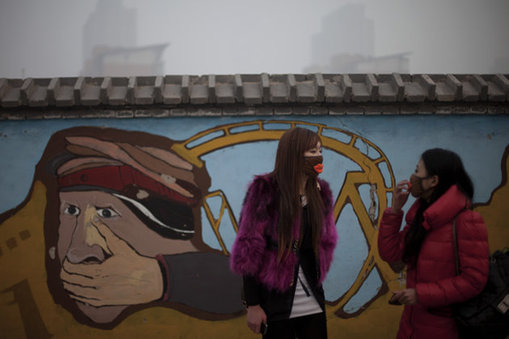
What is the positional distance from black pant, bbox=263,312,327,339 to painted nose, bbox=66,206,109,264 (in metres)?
2.43

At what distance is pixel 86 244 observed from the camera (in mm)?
4410

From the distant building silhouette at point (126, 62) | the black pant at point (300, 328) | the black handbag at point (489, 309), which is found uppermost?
the distant building silhouette at point (126, 62)

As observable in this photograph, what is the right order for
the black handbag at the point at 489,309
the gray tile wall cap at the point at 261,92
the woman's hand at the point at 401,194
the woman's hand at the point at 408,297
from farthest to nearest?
the gray tile wall cap at the point at 261,92
the woman's hand at the point at 401,194
the woman's hand at the point at 408,297
the black handbag at the point at 489,309

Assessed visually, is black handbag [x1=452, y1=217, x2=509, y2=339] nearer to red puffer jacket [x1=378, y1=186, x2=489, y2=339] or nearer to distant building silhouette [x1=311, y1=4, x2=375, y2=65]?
red puffer jacket [x1=378, y1=186, x2=489, y2=339]

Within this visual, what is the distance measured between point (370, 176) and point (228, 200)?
141cm

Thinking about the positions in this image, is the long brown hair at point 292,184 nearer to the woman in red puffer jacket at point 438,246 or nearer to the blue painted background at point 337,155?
the woman in red puffer jacket at point 438,246

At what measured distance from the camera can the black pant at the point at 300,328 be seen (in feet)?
8.11

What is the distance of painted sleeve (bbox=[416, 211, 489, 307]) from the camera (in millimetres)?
2289

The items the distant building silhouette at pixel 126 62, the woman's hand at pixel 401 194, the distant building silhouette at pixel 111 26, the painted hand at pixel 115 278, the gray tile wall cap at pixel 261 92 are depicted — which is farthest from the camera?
the distant building silhouette at pixel 111 26

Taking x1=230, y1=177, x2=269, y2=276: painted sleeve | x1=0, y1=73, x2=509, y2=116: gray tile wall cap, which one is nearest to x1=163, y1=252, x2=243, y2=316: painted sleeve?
x1=0, y1=73, x2=509, y2=116: gray tile wall cap

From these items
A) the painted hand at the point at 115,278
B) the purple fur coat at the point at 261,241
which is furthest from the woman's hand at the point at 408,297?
the painted hand at the point at 115,278

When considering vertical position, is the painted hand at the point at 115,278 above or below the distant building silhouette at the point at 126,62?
below

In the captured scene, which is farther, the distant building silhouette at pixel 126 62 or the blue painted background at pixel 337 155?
the distant building silhouette at pixel 126 62

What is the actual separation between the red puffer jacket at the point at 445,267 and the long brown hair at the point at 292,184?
58 centimetres
